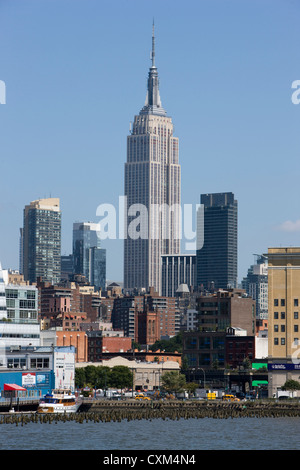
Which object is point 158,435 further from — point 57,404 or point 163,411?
point 163,411

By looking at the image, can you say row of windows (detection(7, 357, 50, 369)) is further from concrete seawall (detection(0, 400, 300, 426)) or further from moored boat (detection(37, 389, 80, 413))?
moored boat (detection(37, 389, 80, 413))

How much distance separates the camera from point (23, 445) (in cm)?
11512

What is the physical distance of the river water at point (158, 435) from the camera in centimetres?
11588

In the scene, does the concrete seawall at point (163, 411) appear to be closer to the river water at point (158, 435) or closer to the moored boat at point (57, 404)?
the moored boat at point (57, 404)

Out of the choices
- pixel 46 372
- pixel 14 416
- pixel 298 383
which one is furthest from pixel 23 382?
pixel 298 383

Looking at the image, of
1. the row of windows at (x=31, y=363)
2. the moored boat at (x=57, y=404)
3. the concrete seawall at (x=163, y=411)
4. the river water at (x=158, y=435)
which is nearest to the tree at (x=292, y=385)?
the concrete seawall at (x=163, y=411)

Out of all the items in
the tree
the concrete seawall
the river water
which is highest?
the tree

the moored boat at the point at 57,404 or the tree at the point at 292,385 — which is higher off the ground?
the tree at the point at 292,385

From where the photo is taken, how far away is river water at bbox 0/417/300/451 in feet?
380

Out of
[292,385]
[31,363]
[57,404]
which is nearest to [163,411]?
[57,404]

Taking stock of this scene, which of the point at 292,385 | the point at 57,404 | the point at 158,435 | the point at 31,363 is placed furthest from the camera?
the point at 292,385

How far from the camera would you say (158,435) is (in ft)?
423

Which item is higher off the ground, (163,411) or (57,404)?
(57,404)

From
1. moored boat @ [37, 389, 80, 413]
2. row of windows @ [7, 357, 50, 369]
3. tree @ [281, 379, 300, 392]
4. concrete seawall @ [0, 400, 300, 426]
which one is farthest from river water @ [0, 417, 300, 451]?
tree @ [281, 379, 300, 392]
